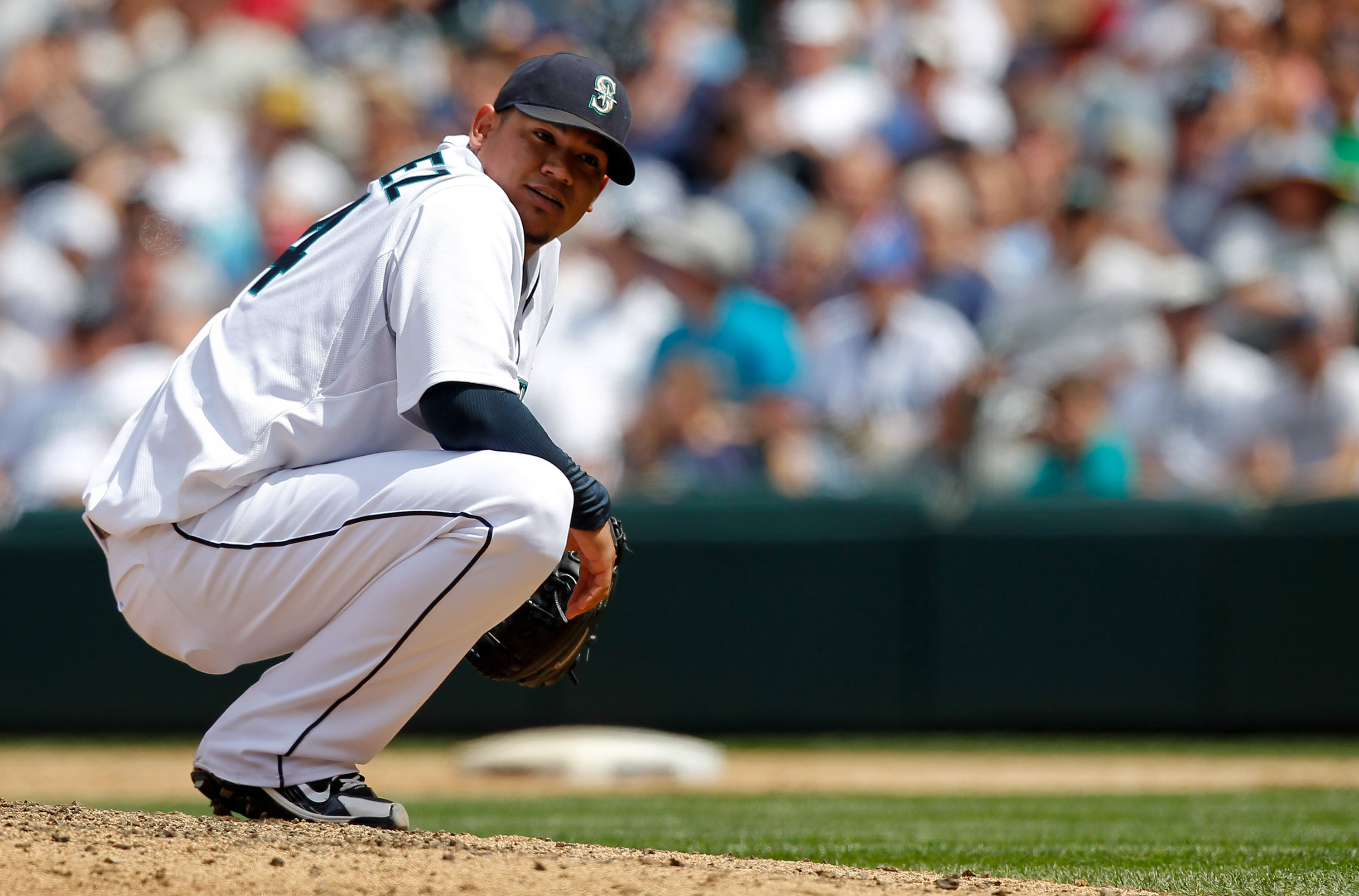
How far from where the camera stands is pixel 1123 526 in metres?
7.04

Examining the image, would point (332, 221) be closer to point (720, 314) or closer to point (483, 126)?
point (483, 126)

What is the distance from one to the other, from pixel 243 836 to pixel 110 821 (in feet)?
1.18

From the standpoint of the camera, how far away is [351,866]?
8.79 ft

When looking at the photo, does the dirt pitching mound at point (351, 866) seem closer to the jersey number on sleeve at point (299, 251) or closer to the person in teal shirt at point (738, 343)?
the jersey number on sleeve at point (299, 251)

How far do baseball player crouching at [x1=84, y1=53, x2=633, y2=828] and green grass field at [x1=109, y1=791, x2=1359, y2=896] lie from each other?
0.95 m

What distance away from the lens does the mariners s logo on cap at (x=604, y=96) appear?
3307mm

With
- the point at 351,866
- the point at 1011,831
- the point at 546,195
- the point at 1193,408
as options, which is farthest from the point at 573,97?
the point at 1193,408

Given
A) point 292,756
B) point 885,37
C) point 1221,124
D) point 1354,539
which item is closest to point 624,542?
point 292,756

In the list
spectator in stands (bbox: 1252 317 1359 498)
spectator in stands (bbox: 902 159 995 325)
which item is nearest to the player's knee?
spectator in stands (bbox: 1252 317 1359 498)

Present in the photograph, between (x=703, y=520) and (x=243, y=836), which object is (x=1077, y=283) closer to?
(x=703, y=520)

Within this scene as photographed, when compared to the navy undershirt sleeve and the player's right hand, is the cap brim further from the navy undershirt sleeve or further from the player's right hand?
the player's right hand

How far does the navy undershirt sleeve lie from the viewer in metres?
3.06

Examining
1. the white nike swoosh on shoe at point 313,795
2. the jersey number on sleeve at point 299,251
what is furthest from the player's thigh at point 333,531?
the jersey number on sleeve at point 299,251

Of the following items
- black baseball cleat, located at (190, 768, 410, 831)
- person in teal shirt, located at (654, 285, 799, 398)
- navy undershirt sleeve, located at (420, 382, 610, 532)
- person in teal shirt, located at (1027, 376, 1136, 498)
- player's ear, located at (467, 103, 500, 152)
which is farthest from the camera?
person in teal shirt, located at (654, 285, 799, 398)
